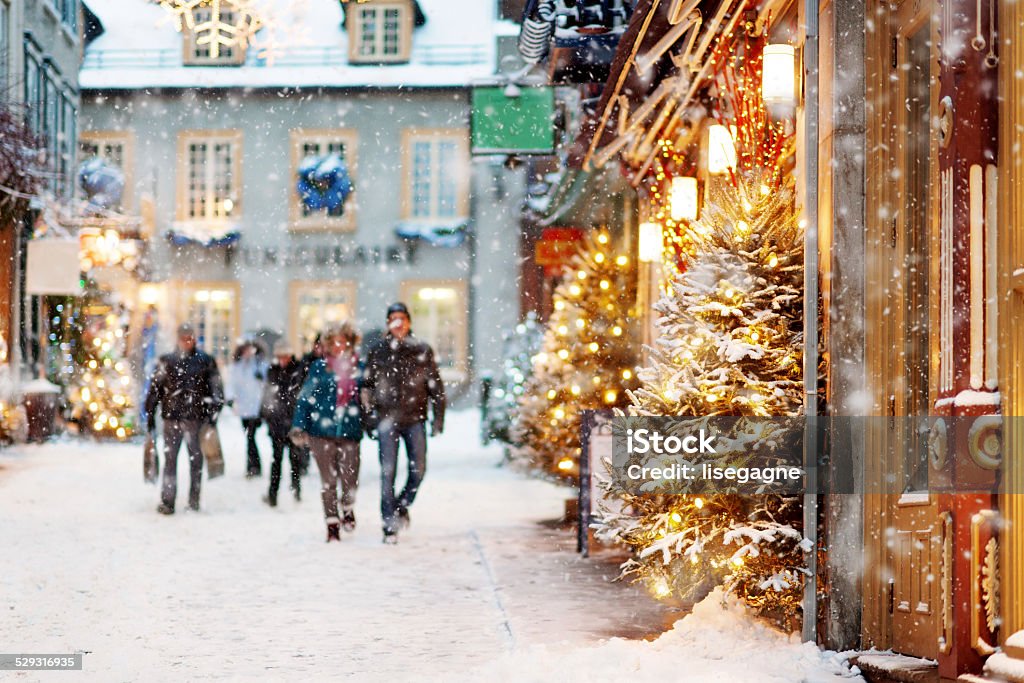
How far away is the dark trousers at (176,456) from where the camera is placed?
15164mm

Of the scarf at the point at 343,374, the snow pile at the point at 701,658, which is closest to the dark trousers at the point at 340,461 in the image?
the scarf at the point at 343,374

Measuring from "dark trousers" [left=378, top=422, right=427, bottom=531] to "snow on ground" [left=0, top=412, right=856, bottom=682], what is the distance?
321mm

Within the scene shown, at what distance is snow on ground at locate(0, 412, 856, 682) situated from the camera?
7.40 metres

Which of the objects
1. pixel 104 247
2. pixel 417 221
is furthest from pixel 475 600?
pixel 417 221

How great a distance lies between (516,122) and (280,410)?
A: 3961mm

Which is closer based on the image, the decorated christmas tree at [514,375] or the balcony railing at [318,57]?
the decorated christmas tree at [514,375]

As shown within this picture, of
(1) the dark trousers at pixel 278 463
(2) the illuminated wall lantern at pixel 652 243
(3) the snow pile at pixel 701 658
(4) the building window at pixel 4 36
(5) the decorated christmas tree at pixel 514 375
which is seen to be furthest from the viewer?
(4) the building window at pixel 4 36

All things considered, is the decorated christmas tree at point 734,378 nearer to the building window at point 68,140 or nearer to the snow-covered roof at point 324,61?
the building window at point 68,140

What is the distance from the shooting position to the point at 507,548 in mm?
12781

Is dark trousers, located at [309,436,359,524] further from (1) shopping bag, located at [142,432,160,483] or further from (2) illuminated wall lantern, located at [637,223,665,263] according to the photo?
(1) shopping bag, located at [142,432,160,483]

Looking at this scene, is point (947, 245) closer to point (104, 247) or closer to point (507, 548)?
point (507, 548)

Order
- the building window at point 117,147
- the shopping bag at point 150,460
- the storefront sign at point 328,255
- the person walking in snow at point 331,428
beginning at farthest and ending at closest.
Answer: the building window at point 117,147 < the storefront sign at point 328,255 < the shopping bag at point 150,460 < the person walking in snow at point 331,428

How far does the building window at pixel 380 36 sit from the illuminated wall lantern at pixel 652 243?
24126 mm

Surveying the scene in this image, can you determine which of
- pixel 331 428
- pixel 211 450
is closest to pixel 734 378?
pixel 331 428
